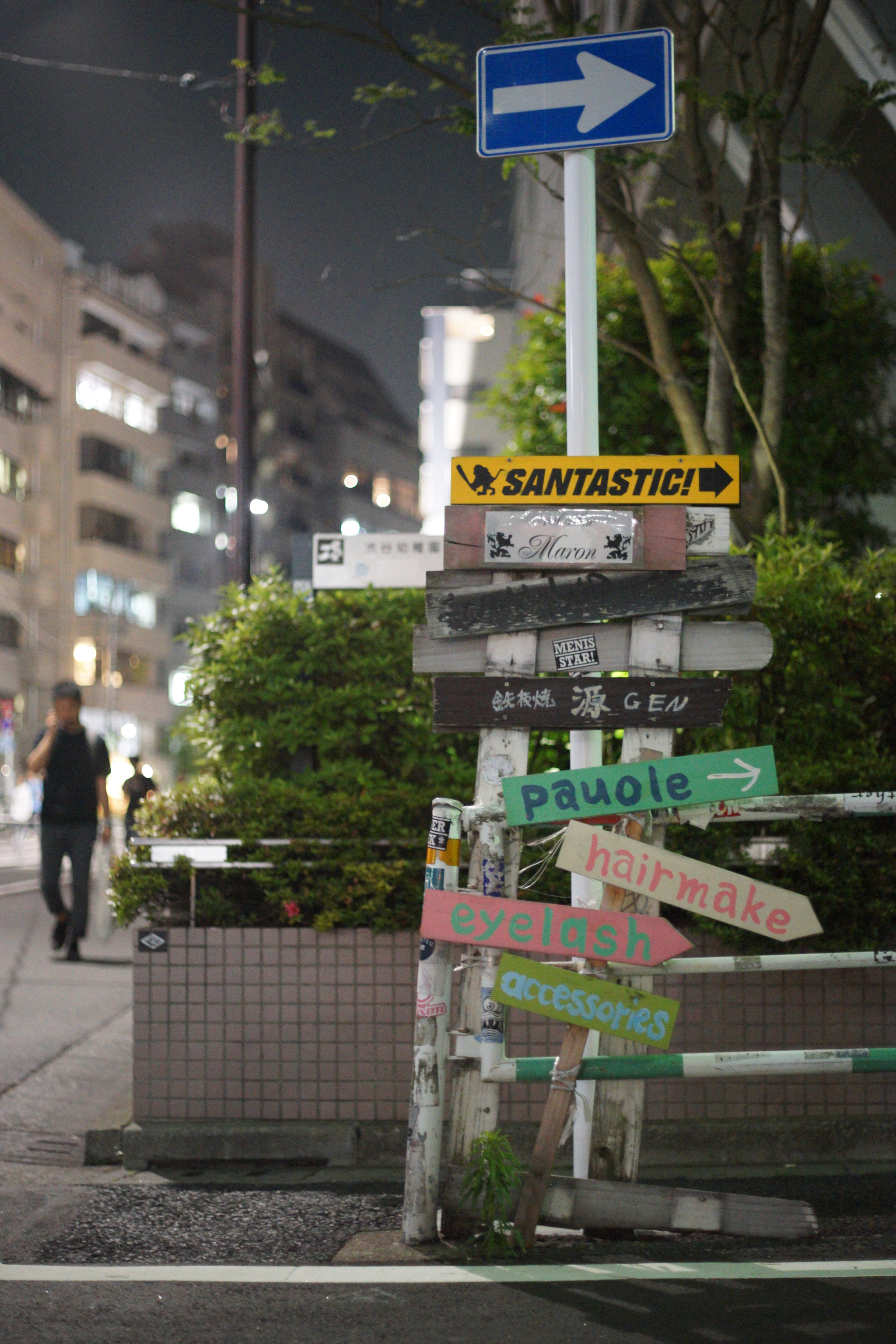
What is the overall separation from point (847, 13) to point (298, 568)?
623 centimetres

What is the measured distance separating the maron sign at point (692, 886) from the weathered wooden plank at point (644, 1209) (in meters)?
0.92

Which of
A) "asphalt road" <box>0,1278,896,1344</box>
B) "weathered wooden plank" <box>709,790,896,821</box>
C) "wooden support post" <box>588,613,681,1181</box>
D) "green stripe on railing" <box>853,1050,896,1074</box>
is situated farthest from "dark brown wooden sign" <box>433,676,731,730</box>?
"asphalt road" <box>0,1278,896,1344</box>

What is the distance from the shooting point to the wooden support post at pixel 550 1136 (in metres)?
4.02

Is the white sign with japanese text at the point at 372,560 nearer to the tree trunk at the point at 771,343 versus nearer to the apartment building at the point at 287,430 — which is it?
the tree trunk at the point at 771,343

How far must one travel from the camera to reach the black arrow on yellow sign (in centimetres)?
438

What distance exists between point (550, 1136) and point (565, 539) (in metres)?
1.95

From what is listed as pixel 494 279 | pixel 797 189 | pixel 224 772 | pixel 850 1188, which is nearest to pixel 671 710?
pixel 850 1188

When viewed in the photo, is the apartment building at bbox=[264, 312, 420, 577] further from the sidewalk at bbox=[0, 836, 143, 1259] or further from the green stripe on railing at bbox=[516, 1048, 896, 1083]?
the green stripe on railing at bbox=[516, 1048, 896, 1083]

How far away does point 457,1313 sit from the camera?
3559 mm

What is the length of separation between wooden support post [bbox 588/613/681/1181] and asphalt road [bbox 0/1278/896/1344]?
545mm

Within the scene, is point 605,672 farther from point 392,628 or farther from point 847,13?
point 847,13

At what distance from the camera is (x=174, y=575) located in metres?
65.0

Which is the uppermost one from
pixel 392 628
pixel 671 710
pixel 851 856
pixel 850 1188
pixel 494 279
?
pixel 494 279

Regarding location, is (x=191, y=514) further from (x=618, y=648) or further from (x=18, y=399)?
(x=618, y=648)
